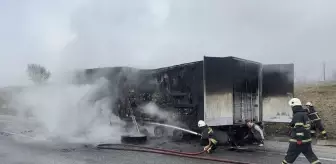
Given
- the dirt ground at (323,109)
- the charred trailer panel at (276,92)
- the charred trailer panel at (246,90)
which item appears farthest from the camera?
the dirt ground at (323,109)

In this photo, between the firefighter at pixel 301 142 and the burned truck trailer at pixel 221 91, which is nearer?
the firefighter at pixel 301 142

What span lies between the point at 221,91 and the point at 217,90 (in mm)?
138

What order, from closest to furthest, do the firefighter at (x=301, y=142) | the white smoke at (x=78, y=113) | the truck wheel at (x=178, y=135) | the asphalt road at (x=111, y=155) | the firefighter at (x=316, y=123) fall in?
the firefighter at (x=301, y=142), the asphalt road at (x=111, y=155), the truck wheel at (x=178, y=135), the firefighter at (x=316, y=123), the white smoke at (x=78, y=113)

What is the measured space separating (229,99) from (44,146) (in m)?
5.70

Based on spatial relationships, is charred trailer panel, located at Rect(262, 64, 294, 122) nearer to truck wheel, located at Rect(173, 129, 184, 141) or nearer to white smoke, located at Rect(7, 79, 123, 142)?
truck wheel, located at Rect(173, 129, 184, 141)

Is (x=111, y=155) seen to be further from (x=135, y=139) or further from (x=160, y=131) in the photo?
(x=160, y=131)

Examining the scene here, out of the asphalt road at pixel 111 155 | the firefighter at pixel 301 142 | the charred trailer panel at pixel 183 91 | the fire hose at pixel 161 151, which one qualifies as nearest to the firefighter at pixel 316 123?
the asphalt road at pixel 111 155

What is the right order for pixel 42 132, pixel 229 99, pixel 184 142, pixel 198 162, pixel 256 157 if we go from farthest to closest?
pixel 42 132, pixel 184 142, pixel 229 99, pixel 256 157, pixel 198 162

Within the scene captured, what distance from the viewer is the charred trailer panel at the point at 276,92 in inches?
387

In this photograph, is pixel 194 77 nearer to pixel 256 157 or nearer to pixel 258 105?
pixel 258 105

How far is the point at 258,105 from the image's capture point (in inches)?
410

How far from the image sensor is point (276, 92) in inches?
401

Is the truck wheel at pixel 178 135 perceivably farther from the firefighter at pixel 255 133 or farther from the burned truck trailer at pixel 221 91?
the firefighter at pixel 255 133

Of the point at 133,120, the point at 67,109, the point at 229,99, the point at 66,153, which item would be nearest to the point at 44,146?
the point at 66,153
